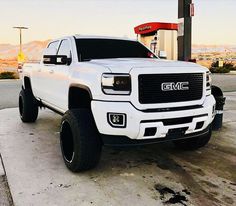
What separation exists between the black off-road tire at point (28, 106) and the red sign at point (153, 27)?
8616 mm

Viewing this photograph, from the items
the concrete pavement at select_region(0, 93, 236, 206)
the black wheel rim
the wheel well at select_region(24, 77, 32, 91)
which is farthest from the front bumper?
the wheel well at select_region(24, 77, 32, 91)

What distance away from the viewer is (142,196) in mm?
3324

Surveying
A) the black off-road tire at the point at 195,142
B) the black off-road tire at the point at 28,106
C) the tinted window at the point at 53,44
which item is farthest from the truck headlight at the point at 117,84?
the black off-road tire at the point at 28,106

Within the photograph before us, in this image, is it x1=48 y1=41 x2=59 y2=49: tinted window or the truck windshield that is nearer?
the truck windshield

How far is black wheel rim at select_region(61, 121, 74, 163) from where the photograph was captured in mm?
4203

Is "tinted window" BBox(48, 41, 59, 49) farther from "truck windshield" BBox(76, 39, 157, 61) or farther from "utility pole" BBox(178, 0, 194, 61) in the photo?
"utility pole" BBox(178, 0, 194, 61)

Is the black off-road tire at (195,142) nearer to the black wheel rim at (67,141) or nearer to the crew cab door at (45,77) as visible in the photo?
the black wheel rim at (67,141)

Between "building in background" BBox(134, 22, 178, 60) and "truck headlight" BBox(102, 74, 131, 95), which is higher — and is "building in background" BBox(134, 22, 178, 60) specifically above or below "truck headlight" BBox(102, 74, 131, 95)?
above

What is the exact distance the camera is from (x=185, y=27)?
8.05 meters

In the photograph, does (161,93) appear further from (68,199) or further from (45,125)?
(45,125)

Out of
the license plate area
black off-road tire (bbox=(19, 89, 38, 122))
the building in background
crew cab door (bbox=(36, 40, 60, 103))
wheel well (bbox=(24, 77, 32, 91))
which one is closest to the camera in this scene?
the license plate area

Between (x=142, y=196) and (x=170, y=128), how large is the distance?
832 millimetres

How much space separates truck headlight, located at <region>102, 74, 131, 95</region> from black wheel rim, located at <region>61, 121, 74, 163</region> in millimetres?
960

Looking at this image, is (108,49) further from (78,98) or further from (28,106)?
(28,106)
